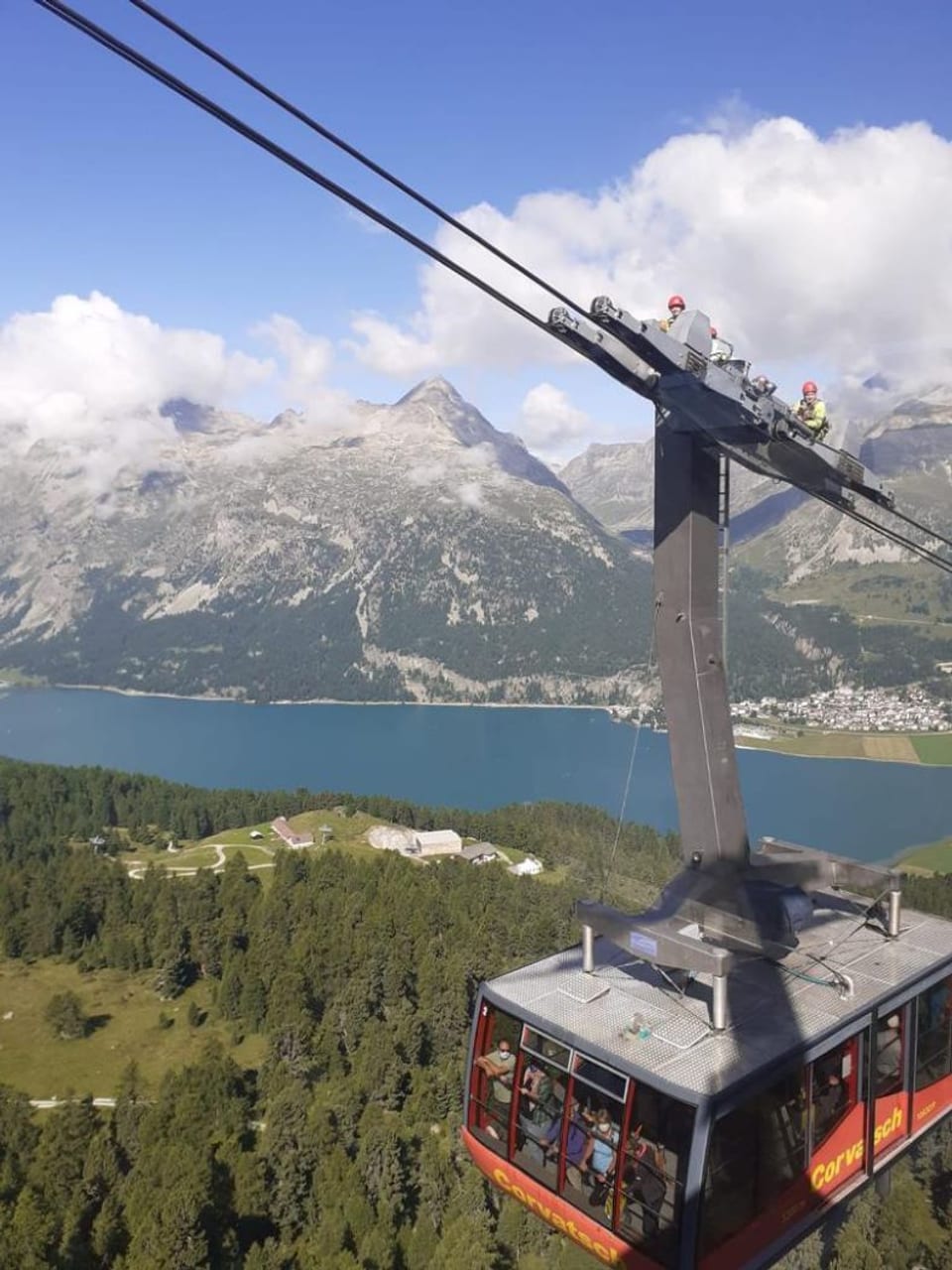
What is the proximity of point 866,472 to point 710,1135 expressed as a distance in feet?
22.1

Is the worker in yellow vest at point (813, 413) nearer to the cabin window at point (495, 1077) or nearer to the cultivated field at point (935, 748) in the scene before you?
the cabin window at point (495, 1077)

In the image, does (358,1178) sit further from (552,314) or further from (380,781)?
(380,781)

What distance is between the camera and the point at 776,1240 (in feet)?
26.5

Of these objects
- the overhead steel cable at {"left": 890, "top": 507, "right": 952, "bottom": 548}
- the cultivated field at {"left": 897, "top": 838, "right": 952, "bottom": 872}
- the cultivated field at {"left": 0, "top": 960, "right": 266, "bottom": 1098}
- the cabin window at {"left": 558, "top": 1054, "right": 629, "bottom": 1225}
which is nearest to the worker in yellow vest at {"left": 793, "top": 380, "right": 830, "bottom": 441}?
the overhead steel cable at {"left": 890, "top": 507, "right": 952, "bottom": 548}

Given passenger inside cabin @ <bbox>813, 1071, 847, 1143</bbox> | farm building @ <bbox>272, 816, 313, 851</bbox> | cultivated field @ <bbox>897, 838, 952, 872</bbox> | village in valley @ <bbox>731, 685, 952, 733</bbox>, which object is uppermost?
village in valley @ <bbox>731, 685, 952, 733</bbox>

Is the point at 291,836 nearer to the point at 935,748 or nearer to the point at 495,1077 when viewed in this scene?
the point at 495,1077

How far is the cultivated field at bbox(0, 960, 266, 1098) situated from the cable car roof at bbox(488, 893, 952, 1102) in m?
35.8

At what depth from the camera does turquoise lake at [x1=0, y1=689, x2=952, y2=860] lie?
9512cm

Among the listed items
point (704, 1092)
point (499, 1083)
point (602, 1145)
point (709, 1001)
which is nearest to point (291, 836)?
point (499, 1083)

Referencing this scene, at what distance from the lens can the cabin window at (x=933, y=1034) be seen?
9500 mm

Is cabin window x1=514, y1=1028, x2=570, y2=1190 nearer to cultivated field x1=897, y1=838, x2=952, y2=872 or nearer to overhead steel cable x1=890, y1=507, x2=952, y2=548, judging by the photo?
overhead steel cable x1=890, y1=507, x2=952, y2=548

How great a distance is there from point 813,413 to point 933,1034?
6.61m

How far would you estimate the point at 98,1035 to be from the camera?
4338 cm

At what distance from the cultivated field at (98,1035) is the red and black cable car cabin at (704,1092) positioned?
3561 cm
